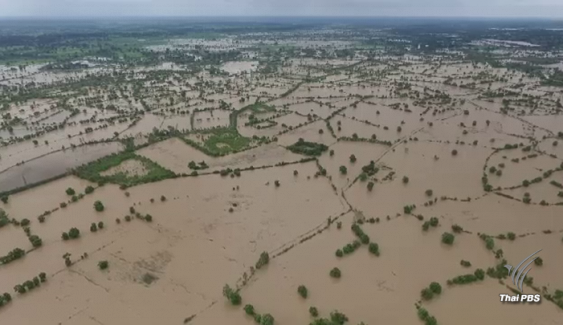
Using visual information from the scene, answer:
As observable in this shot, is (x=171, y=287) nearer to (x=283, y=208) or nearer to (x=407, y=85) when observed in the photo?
(x=283, y=208)

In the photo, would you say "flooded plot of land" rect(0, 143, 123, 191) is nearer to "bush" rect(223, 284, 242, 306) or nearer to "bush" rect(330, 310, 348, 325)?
"bush" rect(223, 284, 242, 306)

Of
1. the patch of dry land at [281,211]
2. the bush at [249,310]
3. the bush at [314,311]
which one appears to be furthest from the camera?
the patch of dry land at [281,211]

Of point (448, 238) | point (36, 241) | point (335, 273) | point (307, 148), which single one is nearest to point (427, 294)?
point (335, 273)

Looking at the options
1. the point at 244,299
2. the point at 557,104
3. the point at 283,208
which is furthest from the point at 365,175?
the point at 557,104

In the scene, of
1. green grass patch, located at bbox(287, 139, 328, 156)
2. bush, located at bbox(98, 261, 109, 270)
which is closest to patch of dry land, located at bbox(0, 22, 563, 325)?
bush, located at bbox(98, 261, 109, 270)

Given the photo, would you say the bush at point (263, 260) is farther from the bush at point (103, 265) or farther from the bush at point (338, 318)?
the bush at point (103, 265)

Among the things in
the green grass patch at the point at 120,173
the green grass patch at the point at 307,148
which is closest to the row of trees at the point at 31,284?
the green grass patch at the point at 120,173

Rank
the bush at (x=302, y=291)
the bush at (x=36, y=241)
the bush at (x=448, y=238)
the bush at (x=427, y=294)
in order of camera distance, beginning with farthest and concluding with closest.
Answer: the bush at (x=36, y=241) → the bush at (x=448, y=238) → the bush at (x=302, y=291) → the bush at (x=427, y=294)

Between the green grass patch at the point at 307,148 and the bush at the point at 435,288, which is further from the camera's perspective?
the green grass patch at the point at 307,148
